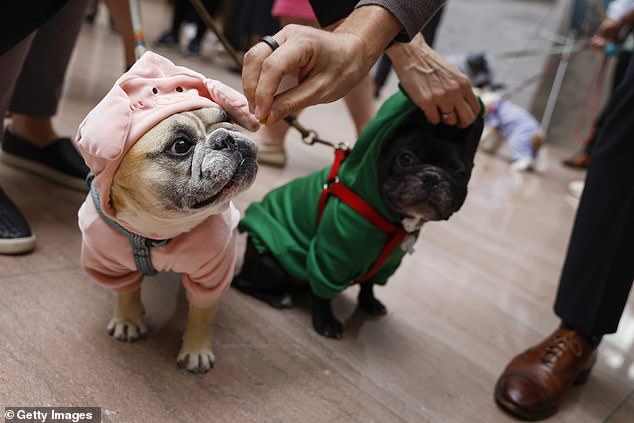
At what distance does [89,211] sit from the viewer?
1003mm

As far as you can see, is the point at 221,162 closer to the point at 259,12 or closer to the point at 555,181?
the point at 259,12

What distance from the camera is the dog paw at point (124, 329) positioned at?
112cm

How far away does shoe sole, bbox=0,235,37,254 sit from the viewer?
4.21 feet

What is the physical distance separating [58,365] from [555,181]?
11.7 feet

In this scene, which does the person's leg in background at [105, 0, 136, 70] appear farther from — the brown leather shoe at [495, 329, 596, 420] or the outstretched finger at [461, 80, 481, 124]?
the brown leather shoe at [495, 329, 596, 420]

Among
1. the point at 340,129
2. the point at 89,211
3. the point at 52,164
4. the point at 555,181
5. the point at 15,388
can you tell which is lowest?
the point at 555,181

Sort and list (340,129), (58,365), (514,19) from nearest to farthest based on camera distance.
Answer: (58,365) → (340,129) → (514,19)

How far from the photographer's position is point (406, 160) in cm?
124

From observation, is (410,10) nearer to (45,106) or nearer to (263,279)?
(263,279)

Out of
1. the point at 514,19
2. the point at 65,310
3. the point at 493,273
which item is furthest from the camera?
the point at 514,19

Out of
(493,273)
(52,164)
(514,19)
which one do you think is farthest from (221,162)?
(514,19)

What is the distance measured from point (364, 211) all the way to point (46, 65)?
109 cm

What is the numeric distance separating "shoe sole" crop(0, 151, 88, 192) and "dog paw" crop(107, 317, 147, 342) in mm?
694

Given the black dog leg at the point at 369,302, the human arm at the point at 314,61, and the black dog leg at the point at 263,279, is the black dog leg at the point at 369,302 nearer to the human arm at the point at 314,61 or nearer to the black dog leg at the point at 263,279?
the black dog leg at the point at 263,279
